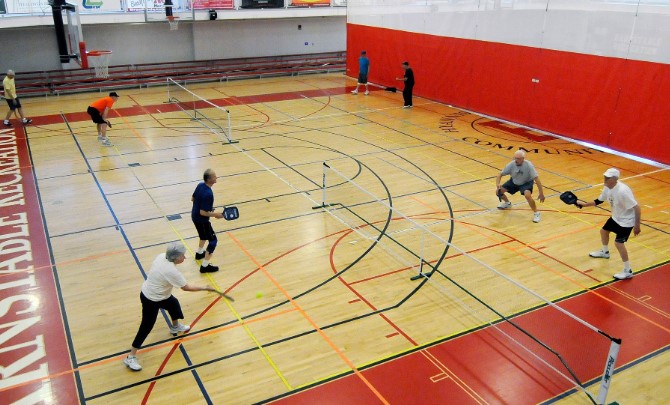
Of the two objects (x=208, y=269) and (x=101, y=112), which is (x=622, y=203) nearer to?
(x=208, y=269)

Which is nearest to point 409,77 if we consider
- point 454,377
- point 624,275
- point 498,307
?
point 624,275

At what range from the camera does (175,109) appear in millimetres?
21500

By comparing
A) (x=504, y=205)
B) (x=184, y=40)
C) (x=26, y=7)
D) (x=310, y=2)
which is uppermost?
(x=310, y=2)

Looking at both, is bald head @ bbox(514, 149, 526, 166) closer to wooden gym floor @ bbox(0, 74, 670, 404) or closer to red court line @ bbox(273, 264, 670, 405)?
wooden gym floor @ bbox(0, 74, 670, 404)

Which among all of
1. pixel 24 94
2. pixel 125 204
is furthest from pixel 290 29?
pixel 125 204

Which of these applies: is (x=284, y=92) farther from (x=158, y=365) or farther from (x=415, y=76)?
(x=158, y=365)

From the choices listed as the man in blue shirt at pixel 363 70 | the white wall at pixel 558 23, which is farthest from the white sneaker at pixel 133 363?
the man in blue shirt at pixel 363 70

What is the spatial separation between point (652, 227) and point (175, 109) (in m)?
17.2

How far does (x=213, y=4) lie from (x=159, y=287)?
22.3 metres

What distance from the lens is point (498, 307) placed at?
8203 mm

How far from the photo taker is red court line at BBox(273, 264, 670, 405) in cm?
641

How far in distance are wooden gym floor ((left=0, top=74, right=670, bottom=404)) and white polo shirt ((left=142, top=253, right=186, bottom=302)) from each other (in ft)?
3.29

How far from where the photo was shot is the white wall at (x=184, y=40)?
24594 mm

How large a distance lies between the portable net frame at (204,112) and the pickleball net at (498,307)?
7007 millimetres
